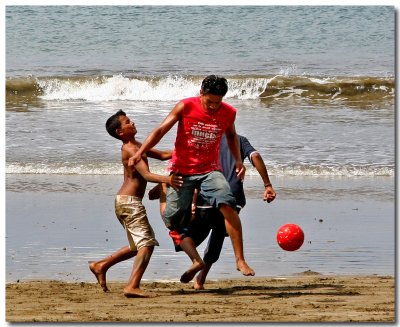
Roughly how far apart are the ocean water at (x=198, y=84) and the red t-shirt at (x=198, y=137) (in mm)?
4303

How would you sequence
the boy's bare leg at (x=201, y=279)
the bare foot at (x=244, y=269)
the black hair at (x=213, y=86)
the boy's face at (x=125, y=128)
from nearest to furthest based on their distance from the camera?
the black hair at (x=213, y=86) → the bare foot at (x=244, y=269) → the boy's face at (x=125, y=128) → the boy's bare leg at (x=201, y=279)

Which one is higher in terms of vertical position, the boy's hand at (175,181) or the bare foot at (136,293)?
the boy's hand at (175,181)

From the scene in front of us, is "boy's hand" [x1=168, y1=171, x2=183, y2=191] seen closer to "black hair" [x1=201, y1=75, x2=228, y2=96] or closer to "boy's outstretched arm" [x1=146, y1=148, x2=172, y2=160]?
"boy's outstretched arm" [x1=146, y1=148, x2=172, y2=160]

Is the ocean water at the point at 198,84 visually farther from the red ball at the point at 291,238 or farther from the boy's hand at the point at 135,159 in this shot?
the boy's hand at the point at 135,159

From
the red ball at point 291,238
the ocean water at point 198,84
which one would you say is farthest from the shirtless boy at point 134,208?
the ocean water at point 198,84

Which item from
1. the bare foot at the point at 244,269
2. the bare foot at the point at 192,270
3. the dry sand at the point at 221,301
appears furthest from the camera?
the bare foot at the point at 192,270

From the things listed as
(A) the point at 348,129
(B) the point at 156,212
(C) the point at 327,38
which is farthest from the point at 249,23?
(B) the point at 156,212

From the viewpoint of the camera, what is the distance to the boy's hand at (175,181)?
270 inches

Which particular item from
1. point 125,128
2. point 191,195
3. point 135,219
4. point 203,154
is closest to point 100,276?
point 135,219

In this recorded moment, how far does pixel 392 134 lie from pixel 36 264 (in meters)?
6.61

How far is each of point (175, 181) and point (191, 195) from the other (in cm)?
22

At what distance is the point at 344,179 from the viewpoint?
474 inches

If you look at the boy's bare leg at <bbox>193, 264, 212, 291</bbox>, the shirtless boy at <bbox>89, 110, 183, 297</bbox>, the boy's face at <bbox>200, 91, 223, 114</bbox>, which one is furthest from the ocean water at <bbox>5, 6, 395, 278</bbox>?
the boy's face at <bbox>200, 91, 223, 114</bbox>

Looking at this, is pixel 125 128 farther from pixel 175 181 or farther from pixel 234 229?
pixel 234 229
